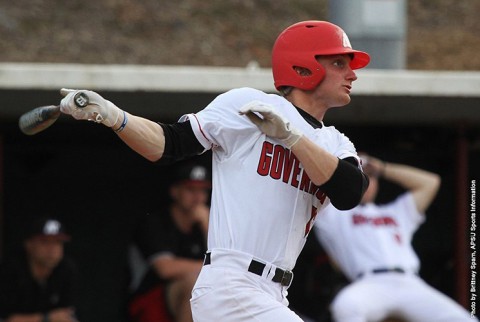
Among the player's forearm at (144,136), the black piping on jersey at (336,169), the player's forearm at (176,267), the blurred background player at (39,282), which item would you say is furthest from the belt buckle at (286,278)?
the blurred background player at (39,282)

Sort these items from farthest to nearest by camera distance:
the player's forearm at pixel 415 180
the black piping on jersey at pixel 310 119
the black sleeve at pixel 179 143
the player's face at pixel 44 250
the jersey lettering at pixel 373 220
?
the player's forearm at pixel 415 180
the jersey lettering at pixel 373 220
the player's face at pixel 44 250
the black piping on jersey at pixel 310 119
the black sleeve at pixel 179 143

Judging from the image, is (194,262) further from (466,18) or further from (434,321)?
(466,18)

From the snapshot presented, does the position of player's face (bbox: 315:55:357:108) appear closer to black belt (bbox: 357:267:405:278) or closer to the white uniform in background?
the white uniform in background

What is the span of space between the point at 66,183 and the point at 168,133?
4391 millimetres

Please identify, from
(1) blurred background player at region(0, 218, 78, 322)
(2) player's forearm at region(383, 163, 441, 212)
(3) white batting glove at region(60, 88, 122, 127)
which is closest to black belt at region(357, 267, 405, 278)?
(2) player's forearm at region(383, 163, 441, 212)

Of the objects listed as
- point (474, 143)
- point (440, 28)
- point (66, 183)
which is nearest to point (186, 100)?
point (66, 183)

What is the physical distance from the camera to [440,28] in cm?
1259

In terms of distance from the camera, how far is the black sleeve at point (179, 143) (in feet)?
13.0

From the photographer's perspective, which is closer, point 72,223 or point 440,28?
point 72,223

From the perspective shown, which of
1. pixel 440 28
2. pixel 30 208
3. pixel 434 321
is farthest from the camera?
pixel 440 28

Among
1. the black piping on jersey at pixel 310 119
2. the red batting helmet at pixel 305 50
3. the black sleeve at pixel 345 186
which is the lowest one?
the black sleeve at pixel 345 186

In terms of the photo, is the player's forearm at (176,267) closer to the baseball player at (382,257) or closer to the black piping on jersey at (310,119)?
the baseball player at (382,257)

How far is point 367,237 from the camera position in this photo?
24.1 feet

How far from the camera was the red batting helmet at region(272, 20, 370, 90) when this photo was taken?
4.12 metres
